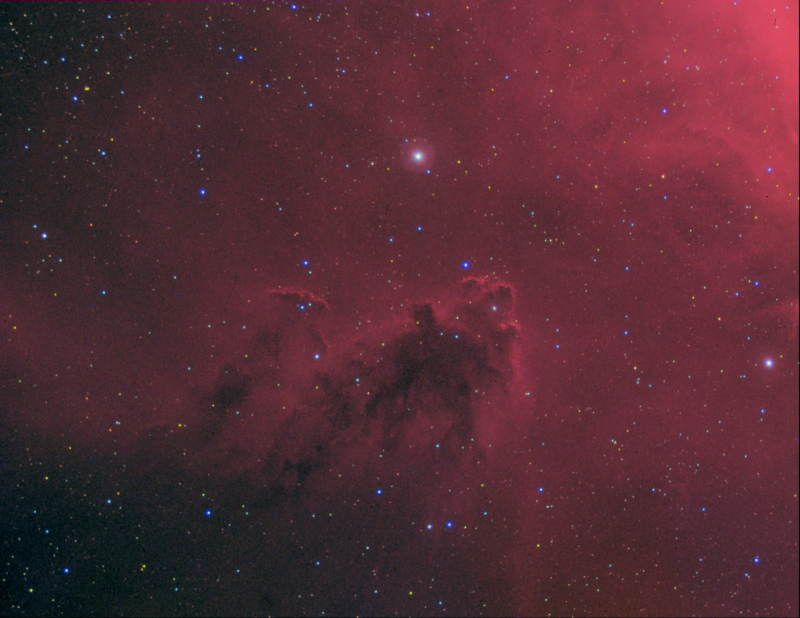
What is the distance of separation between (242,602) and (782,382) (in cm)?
244

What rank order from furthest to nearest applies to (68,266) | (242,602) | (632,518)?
(632,518) < (242,602) < (68,266)

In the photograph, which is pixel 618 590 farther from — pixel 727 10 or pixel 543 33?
pixel 727 10

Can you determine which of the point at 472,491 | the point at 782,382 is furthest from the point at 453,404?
the point at 782,382

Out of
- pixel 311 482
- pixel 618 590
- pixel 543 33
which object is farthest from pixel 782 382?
pixel 311 482

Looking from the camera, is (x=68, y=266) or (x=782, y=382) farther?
(x=782, y=382)

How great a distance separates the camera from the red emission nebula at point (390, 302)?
1337 mm

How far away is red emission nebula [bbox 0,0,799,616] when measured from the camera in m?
1.34

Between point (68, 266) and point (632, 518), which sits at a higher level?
point (68, 266)

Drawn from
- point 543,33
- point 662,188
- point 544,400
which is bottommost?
point 544,400

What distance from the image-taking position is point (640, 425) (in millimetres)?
1540

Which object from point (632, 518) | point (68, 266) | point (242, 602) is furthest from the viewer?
point (632, 518)

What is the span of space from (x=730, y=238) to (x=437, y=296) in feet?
4.16

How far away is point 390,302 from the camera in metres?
1.44

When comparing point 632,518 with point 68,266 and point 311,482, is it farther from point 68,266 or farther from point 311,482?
point 68,266
